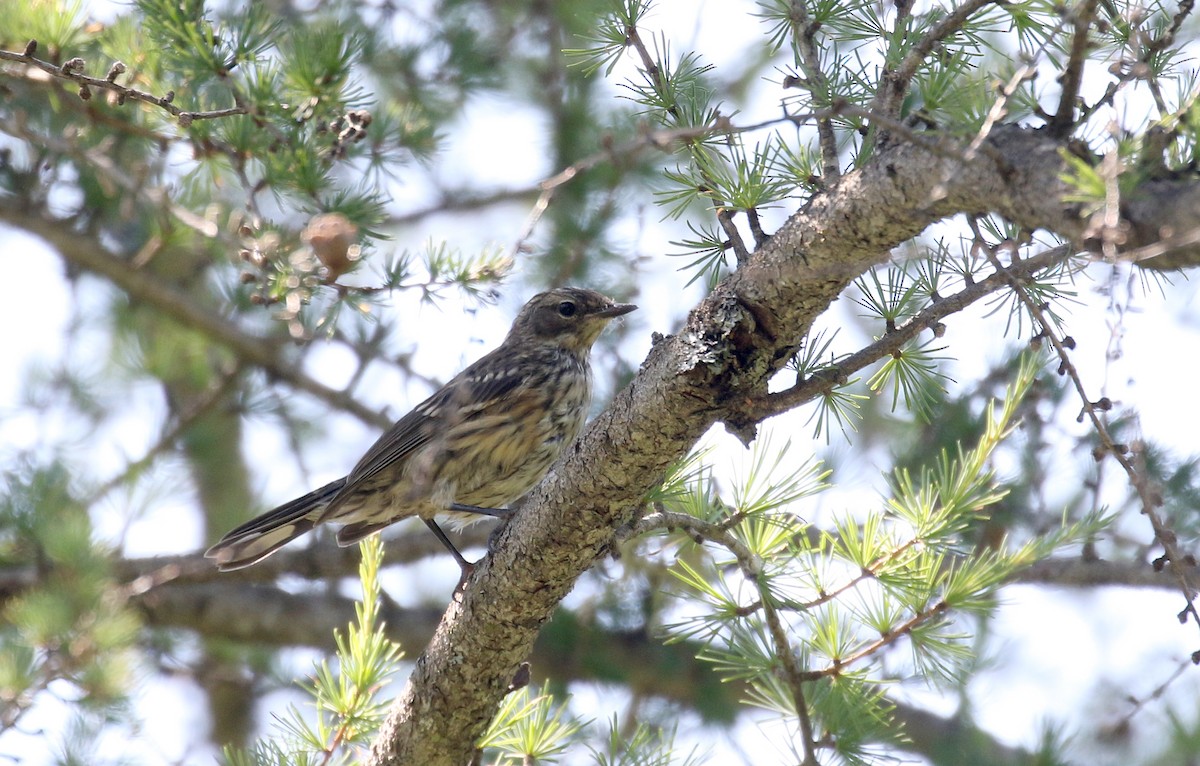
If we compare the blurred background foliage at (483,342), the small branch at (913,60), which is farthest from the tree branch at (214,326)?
the small branch at (913,60)

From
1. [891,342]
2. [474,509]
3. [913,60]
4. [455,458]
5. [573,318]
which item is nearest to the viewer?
[913,60]

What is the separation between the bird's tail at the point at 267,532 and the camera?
563 centimetres

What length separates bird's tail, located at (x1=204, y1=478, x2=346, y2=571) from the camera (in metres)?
5.63

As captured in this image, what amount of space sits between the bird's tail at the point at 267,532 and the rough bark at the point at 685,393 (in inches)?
76.4

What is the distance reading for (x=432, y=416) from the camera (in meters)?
5.74

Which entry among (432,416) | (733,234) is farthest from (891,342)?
(432,416)

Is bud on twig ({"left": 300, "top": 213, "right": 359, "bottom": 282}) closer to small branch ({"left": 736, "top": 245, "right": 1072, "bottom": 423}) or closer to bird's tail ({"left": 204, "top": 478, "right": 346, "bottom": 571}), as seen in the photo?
small branch ({"left": 736, "top": 245, "right": 1072, "bottom": 423})

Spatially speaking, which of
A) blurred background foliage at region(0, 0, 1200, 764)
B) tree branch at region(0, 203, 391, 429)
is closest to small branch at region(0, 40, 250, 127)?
blurred background foliage at region(0, 0, 1200, 764)

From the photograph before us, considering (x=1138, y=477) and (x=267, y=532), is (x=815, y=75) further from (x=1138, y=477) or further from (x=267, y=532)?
(x=267, y=532)

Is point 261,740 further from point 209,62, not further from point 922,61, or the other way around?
point 922,61

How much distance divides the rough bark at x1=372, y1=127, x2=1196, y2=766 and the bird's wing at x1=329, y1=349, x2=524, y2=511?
1.81m

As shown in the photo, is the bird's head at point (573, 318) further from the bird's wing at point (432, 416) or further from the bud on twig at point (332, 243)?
the bud on twig at point (332, 243)

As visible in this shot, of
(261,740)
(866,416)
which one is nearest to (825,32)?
(261,740)

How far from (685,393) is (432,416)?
9.35 feet
